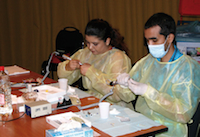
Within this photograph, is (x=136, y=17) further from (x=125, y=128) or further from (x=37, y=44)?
(x=125, y=128)

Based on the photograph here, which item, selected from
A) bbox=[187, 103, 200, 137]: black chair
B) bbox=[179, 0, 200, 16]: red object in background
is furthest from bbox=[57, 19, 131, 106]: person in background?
bbox=[179, 0, 200, 16]: red object in background

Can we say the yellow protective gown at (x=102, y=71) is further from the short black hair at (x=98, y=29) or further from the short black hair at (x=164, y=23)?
the short black hair at (x=164, y=23)

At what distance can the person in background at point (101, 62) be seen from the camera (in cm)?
200

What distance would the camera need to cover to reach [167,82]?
1600 mm

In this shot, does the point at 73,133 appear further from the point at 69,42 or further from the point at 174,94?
the point at 69,42

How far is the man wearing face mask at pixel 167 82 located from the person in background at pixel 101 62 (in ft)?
0.90

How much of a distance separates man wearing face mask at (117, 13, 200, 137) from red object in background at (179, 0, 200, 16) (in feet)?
9.21

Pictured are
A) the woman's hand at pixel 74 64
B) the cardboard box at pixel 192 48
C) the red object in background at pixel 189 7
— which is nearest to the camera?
the woman's hand at pixel 74 64

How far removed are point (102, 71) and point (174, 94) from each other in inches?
31.7

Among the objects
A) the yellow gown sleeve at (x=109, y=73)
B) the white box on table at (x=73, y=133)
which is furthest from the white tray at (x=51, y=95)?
the white box on table at (x=73, y=133)

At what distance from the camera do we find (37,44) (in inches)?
159

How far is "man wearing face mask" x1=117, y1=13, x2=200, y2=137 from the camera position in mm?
1443

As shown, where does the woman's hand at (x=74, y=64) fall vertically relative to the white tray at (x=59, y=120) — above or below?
above

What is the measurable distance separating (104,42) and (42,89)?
0.68 meters
